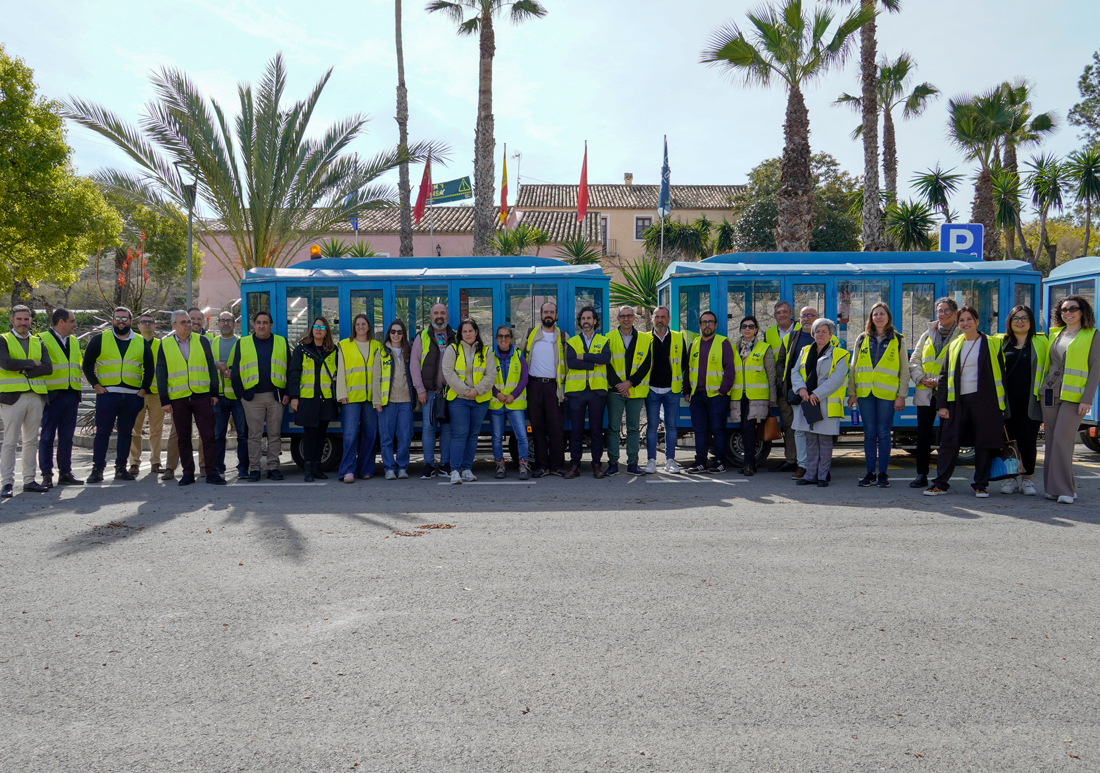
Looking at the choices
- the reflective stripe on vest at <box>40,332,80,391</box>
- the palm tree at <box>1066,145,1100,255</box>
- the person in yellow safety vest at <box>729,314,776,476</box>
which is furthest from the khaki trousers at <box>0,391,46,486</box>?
the palm tree at <box>1066,145,1100,255</box>

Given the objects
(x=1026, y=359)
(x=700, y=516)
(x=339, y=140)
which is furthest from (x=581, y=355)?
(x=339, y=140)

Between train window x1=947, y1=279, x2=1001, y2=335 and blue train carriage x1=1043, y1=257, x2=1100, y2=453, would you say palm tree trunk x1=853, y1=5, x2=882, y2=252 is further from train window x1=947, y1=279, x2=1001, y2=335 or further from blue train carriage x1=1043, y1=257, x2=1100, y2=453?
train window x1=947, y1=279, x2=1001, y2=335

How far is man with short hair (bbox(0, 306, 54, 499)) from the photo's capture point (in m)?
8.73

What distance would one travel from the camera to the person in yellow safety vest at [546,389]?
972 centimetres

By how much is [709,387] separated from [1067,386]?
3569 millimetres

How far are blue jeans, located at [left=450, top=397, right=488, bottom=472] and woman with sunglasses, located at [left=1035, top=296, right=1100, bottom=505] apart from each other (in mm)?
5706

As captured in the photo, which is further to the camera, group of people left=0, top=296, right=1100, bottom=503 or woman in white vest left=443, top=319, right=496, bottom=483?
woman in white vest left=443, top=319, right=496, bottom=483

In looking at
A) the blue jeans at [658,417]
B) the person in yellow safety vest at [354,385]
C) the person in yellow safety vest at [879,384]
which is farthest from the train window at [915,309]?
the person in yellow safety vest at [354,385]

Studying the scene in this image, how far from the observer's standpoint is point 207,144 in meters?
15.3

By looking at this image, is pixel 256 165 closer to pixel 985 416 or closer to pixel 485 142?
pixel 485 142

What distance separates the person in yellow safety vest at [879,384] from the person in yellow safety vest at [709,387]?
1.44 metres

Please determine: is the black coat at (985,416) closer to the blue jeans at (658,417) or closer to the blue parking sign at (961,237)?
the blue jeans at (658,417)

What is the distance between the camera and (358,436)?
32.3 feet

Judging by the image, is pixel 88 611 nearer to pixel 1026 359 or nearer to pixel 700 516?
pixel 700 516
